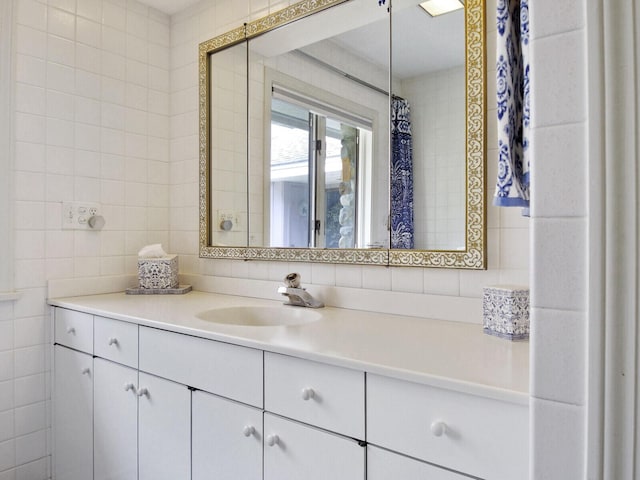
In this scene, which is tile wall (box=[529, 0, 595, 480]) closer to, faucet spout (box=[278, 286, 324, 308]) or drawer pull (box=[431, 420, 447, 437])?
drawer pull (box=[431, 420, 447, 437])

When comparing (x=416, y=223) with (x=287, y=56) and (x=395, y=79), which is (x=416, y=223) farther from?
(x=287, y=56)

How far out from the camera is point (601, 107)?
21.6 inches

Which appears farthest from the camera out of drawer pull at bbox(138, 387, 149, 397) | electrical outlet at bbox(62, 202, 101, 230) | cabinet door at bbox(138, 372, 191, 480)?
electrical outlet at bbox(62, 202, 101, 230)

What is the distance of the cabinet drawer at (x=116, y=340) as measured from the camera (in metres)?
1.47

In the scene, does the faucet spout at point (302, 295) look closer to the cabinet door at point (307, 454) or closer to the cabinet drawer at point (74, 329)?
the cabinet door at point (307, 454)

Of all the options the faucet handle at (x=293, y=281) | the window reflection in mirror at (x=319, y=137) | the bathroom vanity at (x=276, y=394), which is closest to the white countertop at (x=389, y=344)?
the bathroom vanity at (x=276, y=394)

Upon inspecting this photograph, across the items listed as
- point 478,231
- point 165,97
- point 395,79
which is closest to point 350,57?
point 395,79

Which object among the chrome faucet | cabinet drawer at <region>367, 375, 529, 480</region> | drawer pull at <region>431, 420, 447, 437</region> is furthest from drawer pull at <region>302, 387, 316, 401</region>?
the chrome faucet

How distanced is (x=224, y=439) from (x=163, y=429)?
29cm

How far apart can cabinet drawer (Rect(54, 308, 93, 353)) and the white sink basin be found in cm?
47

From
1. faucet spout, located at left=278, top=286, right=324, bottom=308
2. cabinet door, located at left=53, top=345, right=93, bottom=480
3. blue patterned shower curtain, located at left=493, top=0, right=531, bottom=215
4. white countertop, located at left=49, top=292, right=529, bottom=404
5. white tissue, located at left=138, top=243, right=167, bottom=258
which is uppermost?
blue patterned shower curtain, located at left=493, top=0, right=531, bottom=215

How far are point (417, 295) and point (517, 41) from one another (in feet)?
2.61

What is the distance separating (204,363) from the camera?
4.08 feet

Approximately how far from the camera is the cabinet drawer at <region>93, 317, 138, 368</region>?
1.47 metres
